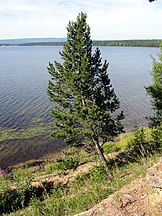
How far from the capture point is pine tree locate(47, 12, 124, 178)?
1597 cm

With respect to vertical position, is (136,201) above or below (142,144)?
above

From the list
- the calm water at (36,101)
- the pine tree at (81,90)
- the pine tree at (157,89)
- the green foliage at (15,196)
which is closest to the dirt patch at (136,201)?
the pine tree at (81,90)

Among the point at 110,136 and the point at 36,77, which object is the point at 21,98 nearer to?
the point at 36,77

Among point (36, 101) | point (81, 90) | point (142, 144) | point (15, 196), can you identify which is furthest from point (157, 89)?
point (36, 101)

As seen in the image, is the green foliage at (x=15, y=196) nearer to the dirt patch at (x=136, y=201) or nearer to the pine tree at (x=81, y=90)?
the pine tree at (x=81, y=90)

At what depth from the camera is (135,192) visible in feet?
22.1

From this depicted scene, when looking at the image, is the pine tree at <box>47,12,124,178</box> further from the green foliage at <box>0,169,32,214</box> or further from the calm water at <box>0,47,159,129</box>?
the calm water at <box>0,47,159,129</box>

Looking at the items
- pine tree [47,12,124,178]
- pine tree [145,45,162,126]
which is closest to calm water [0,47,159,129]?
pine tree [145,45,162,126]


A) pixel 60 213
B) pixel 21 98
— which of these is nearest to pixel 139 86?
pixel 21 98

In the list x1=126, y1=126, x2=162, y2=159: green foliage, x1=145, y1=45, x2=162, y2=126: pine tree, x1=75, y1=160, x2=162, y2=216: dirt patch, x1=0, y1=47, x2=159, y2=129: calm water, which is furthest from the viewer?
x1=0, y1=47, x2=159, y2=129: calm water

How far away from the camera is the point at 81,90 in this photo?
16.3 metres

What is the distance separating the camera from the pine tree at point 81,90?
629 inches

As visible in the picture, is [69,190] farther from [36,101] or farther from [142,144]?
[36,101]

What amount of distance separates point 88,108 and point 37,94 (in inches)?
1572
